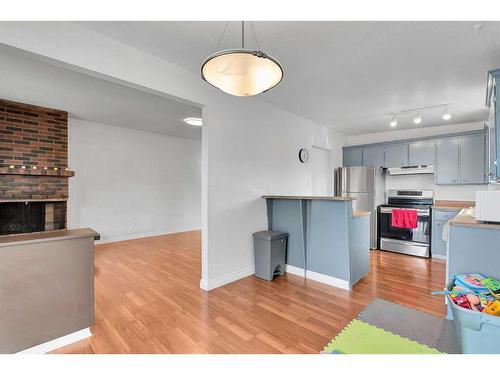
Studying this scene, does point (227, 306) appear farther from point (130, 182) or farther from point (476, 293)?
point (130, 182)

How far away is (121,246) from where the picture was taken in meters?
A: 4.66

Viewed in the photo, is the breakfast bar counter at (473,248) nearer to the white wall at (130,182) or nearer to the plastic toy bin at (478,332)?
the plastic toy bin at (478,332)

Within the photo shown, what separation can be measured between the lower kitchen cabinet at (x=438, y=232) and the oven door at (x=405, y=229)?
0.27 ft

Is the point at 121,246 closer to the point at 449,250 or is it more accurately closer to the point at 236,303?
the point at 236,303

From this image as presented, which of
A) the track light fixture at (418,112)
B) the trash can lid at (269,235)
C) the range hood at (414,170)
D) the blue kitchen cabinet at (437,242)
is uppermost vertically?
the track light fixture at (418,112)

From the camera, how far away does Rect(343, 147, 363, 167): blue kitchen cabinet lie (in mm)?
5315

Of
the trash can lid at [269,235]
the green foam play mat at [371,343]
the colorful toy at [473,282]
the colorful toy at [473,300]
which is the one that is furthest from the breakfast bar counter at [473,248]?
the trash can lid at [269,235]

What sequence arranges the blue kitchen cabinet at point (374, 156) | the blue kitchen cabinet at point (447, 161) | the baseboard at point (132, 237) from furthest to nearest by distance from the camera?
the blue kitchen cabinet at point (374, 156) < the baseboard at point (132, 237) < the blue kitchen cabinet at point (447, 161)

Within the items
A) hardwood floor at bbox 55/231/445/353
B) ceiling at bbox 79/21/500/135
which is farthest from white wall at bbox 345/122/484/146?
hardwood floor at bbox 55/231/445/353

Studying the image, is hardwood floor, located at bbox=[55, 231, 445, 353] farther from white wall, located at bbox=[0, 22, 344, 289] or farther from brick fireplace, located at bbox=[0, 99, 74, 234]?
brick fireplace, located at bbox=[0, 99, 74, 234]

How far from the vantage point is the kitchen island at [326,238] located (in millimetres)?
2762

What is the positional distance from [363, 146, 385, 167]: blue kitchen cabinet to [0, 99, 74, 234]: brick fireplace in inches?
225
